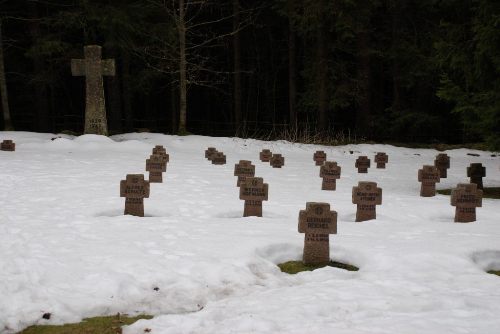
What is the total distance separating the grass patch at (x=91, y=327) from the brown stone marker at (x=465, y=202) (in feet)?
19.2

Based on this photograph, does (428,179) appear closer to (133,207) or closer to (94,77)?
(133,207)

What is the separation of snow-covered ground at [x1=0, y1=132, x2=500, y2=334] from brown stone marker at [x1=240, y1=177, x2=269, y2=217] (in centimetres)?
32

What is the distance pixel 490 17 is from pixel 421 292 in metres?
8.93

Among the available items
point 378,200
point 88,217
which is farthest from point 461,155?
point 88,217

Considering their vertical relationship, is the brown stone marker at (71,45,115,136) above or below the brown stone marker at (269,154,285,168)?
above

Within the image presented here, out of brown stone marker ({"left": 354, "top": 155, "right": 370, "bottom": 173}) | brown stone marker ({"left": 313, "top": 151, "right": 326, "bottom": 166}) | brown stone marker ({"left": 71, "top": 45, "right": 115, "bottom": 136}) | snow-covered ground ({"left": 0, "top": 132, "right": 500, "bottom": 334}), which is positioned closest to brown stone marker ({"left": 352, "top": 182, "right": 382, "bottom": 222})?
snow-covered ground ({"left": 0, "top": 132, "right": 500, "bottom": 334})

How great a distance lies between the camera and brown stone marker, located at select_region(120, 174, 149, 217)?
7754 millimetres

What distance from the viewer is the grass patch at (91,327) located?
12.9 feet

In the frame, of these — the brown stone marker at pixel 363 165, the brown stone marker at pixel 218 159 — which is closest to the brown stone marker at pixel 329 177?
the brown stone marker at pixel 363 165

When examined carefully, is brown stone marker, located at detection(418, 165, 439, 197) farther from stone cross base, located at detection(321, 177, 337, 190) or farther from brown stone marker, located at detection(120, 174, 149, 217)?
brown stone marker, located at detection(120, 174, 149, 217)

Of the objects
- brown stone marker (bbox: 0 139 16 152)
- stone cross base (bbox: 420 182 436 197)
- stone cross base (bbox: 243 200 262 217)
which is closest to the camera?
stone cross base (bbox: 243 200 262 217)

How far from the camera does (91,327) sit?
403 centimetres

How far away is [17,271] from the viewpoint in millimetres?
4883

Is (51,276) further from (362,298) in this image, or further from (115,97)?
(115,97)
